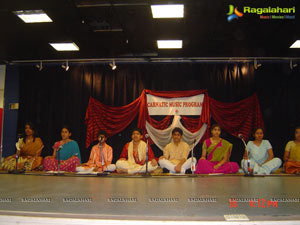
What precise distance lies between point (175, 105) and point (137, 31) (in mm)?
1685

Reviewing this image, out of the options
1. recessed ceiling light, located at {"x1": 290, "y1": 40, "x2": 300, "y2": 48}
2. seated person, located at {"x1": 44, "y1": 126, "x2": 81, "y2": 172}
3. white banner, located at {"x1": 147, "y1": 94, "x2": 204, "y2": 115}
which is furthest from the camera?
white banner, located at {"x1": 147, "y1": 94, "x2": 204, "y2": 115}

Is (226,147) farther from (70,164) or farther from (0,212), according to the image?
(0,212)

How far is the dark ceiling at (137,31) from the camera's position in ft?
11.9

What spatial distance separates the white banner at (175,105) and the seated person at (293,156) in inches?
66.4

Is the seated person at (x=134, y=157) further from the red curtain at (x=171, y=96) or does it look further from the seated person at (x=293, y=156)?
the seated person at (x=293, y=156)

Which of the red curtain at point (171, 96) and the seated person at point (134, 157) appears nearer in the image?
the seated person at point (134, 157)

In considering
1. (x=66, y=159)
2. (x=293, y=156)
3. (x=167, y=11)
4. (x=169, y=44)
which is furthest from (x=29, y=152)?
(x=293, y=156)

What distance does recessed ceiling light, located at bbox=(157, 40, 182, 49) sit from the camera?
4.65 metres

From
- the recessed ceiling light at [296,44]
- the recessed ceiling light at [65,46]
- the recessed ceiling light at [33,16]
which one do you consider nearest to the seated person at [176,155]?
the recessed ceiling light at [65,46]

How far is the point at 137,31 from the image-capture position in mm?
4312

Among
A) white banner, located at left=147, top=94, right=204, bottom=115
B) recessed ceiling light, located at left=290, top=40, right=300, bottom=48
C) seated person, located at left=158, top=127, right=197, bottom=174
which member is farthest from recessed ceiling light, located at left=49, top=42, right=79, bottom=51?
recessed ceiling light, located at left=290, top=40, right=300, bottom=48

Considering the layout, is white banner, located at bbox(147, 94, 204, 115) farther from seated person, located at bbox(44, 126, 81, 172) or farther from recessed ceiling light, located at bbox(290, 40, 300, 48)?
recessed ceiling light, located at bbox(290, 40, 300, 48)

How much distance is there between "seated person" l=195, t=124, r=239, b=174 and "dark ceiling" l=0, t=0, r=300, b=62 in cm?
153

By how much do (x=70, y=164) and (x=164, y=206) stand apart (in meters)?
3.50
